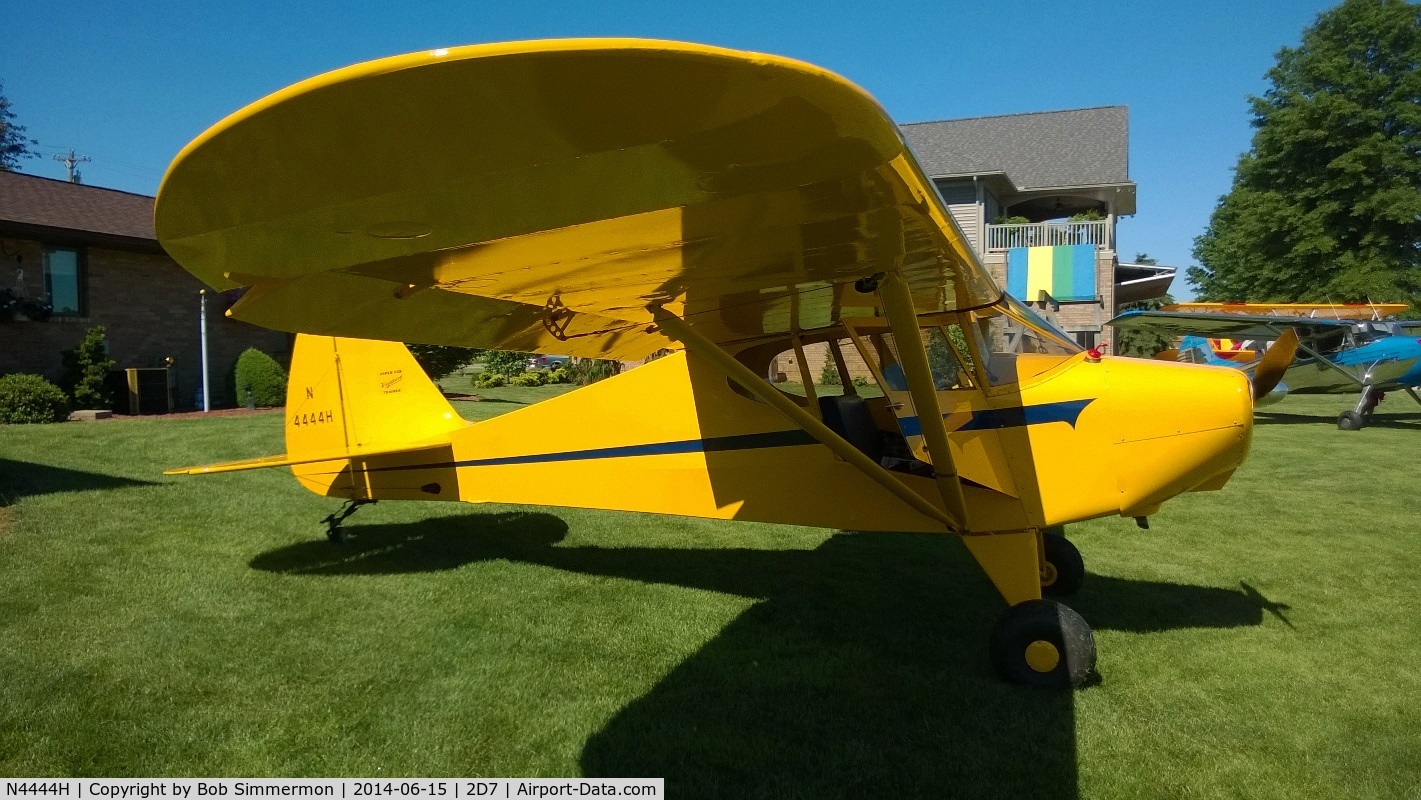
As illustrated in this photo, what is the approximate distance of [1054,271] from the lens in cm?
2506

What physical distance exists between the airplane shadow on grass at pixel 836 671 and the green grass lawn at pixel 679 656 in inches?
0.8

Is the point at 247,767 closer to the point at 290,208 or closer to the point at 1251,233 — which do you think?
the point at 290,208

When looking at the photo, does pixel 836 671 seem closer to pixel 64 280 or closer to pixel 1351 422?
pixel 1351 422

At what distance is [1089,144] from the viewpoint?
30172 millimetres

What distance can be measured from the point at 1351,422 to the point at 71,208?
26.5m

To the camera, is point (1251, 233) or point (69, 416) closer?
point (69, 416)

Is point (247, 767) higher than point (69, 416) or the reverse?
the reverse

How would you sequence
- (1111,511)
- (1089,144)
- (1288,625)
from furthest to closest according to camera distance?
(1089,144)
(1288,625)
(1111,511)

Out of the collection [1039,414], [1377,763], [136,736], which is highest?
[1039,414]

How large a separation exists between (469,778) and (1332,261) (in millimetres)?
43081

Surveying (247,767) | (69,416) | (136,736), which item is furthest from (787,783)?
(69,416)

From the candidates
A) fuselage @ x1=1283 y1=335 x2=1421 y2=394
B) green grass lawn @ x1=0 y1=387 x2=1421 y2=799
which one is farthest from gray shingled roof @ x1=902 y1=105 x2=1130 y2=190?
green grass lawn @ x1=0 y1=387 x2=1421 y2=799

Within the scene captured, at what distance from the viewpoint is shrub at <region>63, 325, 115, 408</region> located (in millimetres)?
13633
